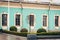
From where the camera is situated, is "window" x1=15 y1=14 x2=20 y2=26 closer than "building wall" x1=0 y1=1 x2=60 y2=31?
No

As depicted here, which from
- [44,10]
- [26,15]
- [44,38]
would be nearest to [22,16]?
[26,15]

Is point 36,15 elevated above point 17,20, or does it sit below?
above

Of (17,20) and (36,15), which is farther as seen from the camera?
(36,15)

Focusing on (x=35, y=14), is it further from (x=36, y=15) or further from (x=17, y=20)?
(x=17, y=20)

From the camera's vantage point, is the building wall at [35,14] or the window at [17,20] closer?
the building wall at [35,14]

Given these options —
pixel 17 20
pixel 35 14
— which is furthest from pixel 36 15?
pixel 17 20

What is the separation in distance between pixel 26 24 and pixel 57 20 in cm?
401

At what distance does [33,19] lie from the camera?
1143 inches

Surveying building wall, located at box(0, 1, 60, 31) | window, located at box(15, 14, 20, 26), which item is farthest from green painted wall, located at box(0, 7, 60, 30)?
window, located at box(15, 14, 20, 26)

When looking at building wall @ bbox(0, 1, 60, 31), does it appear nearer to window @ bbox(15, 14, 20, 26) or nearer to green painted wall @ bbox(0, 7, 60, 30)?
green painted wall @ bbox(0, 7, 60, 30)

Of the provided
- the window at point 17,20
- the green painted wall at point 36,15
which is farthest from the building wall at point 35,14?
the window at point 17,20

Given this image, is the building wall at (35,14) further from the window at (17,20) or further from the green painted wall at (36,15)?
the window at (17,20)

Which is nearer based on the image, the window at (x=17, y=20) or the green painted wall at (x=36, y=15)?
the green painted wall at (x=36, y=15)

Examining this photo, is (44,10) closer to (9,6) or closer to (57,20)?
(57,20)
